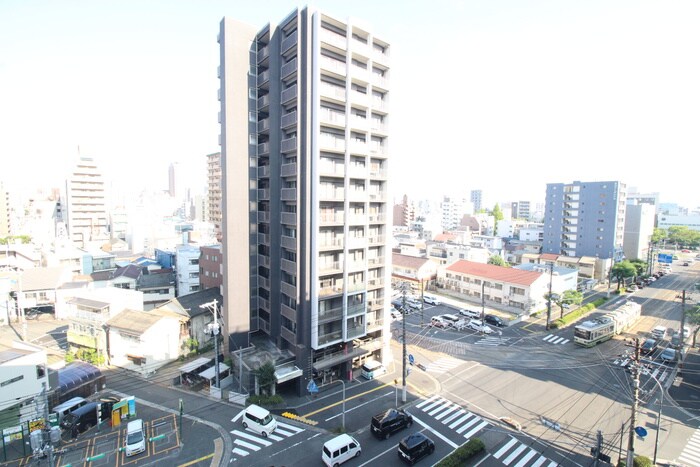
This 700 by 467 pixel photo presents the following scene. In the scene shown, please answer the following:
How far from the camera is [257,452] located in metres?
25.0

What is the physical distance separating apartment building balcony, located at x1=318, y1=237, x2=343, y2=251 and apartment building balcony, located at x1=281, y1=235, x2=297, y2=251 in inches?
99.1

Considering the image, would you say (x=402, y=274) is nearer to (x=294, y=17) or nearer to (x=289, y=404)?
(x=289, y=404)

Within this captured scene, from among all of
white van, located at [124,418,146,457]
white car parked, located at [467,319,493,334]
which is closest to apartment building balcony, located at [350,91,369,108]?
white van, located at [124,418,146,457]

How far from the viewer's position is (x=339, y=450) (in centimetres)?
2338

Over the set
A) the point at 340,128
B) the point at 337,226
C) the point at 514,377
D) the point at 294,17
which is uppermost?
the point at 294,17

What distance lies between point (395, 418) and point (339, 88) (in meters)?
28.4

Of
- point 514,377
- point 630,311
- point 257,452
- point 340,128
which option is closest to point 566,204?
point 630,311

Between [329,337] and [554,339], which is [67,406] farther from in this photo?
[554,339]

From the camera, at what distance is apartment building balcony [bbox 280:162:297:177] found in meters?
33.8

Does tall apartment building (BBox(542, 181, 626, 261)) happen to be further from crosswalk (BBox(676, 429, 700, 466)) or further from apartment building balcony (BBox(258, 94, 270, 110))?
apartment building balcony (BBox(258, 94, 270, 110))

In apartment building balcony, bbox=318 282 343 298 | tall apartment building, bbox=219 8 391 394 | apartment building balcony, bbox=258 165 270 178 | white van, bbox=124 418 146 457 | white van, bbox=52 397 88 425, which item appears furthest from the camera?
apartment building balcony, bbox=258 165 270 178

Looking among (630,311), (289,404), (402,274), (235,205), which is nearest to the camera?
(289,404)

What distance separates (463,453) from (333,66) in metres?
32.4

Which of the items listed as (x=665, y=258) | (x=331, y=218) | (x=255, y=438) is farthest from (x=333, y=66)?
(x=665, y=258)
